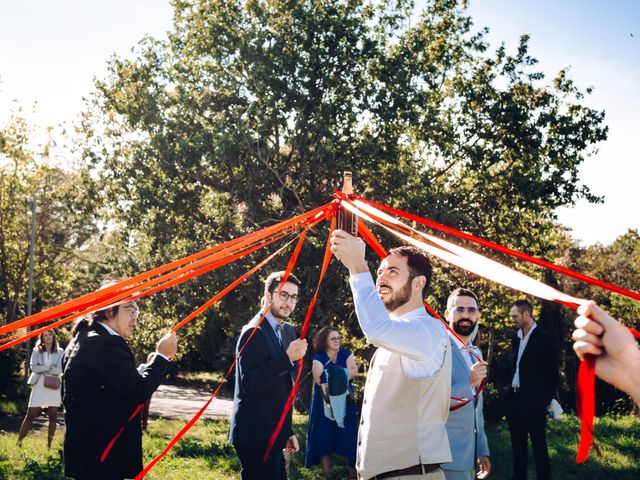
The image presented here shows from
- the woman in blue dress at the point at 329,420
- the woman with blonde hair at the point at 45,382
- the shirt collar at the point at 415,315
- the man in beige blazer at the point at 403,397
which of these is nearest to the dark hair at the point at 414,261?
the shirt collar at the point at 415,315

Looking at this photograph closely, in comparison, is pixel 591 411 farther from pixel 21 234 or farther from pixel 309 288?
pixel 21 234

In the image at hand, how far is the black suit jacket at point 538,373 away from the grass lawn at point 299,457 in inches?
49.2

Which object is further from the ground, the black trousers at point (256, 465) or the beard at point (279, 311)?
the beard at point (279, 311)

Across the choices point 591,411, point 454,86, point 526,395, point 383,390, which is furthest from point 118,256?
point 591,411

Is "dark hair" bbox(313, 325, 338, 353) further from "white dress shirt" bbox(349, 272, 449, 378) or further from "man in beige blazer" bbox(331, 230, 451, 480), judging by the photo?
"white dress shirt" bbox(349, 272, 449, 378)

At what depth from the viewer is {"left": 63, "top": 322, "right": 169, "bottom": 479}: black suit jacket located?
416 cm

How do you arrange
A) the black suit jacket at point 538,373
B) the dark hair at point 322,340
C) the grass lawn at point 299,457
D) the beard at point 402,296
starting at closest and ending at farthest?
1. the beard at point 402,296
2. the black suit jacket at point 538,373
3. the dark hair at point 322,340
4. the grass lawn at point 299,457

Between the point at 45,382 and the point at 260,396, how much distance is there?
6.80 metres

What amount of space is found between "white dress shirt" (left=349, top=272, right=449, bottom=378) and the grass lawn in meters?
5.25

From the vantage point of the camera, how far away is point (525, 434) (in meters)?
7.73

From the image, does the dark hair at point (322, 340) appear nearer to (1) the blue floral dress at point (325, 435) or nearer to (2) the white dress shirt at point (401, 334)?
(1) the blue floral dress at point (325, 435)

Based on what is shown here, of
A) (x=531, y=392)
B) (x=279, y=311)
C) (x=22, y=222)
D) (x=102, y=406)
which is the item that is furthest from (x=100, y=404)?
(x=22, y=222)

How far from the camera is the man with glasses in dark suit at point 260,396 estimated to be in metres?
4.76

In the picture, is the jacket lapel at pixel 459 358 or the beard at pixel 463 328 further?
the beard at pixel 463 328
